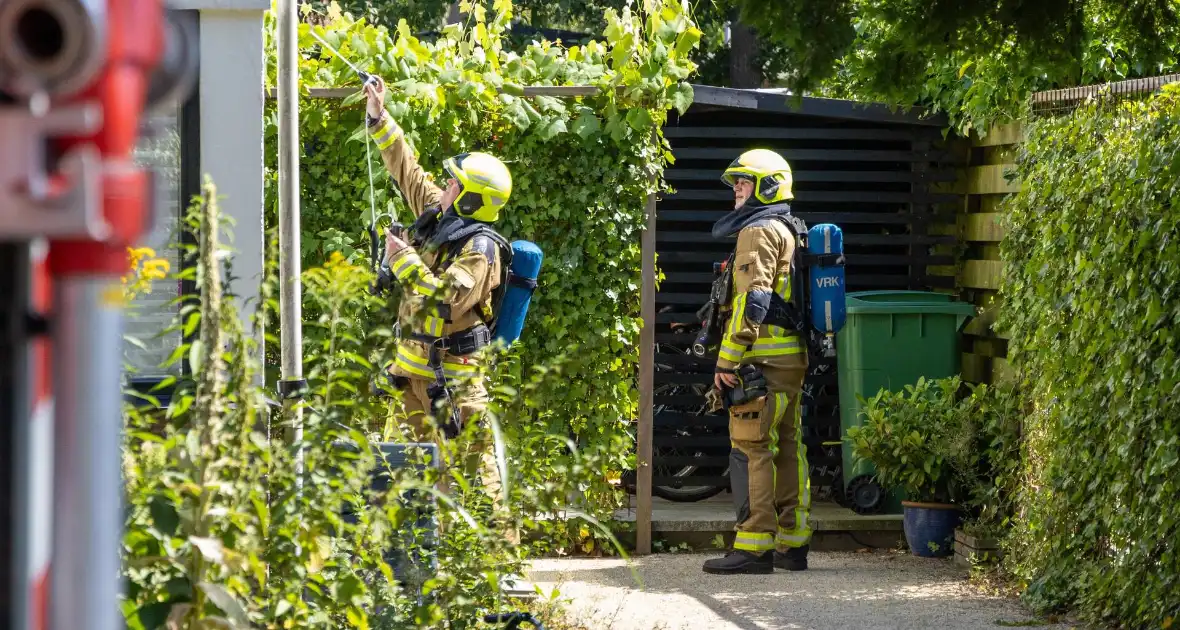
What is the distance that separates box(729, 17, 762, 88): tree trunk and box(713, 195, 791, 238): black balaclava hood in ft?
38.1

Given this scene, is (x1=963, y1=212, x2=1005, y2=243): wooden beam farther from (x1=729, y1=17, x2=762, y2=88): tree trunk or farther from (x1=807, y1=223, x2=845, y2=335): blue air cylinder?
(x1=729, y1=17, x2=762, y2=88): tree trunk

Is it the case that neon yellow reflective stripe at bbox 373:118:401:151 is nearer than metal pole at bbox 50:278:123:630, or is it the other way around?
metal pole at bbox 50:278:123:630

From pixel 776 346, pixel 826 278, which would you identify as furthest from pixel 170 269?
pixel 826 278

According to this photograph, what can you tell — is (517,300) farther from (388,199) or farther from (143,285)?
(143,285)

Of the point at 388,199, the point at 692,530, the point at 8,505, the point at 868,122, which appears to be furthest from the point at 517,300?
the point at 8,505

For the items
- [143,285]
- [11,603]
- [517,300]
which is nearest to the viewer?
[11,603]

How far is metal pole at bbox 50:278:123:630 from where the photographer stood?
4.19 ft

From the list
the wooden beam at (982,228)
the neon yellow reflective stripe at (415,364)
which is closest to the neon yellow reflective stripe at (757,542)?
the neon yellow reflective stripe at (415,364)

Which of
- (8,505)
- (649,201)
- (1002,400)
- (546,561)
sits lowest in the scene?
(546,561)

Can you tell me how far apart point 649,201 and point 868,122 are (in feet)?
6.50

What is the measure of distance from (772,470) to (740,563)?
19.6 inches

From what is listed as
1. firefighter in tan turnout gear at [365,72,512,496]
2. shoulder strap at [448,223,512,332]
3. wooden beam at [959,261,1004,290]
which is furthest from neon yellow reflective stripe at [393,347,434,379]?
wooden beam at [959,261,1004,290]

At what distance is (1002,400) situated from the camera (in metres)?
7.66

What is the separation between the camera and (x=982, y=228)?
28.8 ft
